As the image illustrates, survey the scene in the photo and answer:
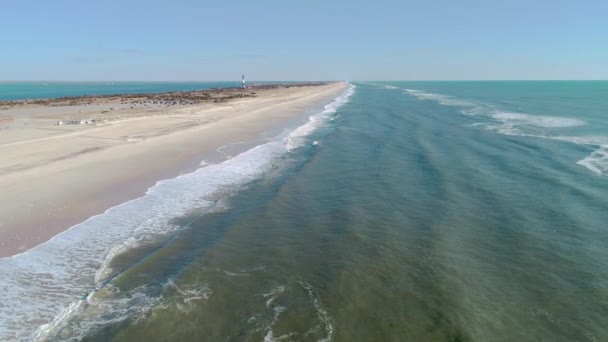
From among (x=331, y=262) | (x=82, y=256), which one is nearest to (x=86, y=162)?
(x=82, y=256)

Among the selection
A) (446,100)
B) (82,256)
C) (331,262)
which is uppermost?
(446,100)

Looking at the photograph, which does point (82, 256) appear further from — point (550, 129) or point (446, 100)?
point (446, 100)

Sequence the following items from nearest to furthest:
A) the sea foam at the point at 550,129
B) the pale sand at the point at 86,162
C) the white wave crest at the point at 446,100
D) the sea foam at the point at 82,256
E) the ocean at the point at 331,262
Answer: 1. the ocean at the point at 331,262
2. the sea foam at the point at 82,256
3. the pale sand at the point at 86,162
4. the sea foam at the point at 550,129
5. the white wave crest at the point at 446,100

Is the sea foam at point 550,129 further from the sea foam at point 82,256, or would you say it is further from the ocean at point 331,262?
the sea foam at point 82,256

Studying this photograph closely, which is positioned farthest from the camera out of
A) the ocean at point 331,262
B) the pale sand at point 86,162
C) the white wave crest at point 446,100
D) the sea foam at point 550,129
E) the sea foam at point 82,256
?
the white wave crest at point 446,100

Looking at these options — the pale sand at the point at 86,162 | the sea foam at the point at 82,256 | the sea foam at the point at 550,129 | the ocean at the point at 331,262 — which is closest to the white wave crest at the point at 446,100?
the sea foam at the point at 550,129

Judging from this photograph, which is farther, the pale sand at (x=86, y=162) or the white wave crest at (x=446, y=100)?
the white wave crest at (x=446, y=100)

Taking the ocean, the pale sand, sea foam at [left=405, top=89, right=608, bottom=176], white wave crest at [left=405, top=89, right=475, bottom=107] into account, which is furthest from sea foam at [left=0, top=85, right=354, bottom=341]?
white wave crest at [left=405, top=89, right=475, bottom=107]
